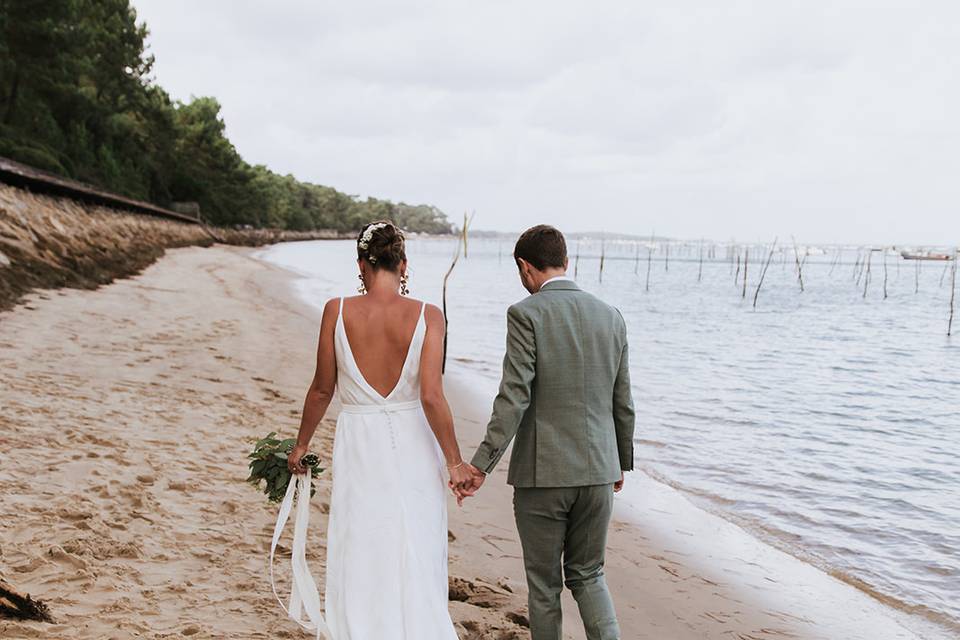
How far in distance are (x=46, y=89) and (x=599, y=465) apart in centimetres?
4962

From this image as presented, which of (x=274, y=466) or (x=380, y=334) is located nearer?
(x=380, y=334)

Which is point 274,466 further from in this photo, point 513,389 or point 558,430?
point 558,430

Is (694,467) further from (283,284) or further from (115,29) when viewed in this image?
(115,29)

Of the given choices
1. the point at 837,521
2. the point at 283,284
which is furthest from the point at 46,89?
the point at 837,521

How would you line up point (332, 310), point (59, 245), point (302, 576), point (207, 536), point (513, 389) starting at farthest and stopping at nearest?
point (59, 245), point (207, 536), point (302, 576), point (332, 310), point (513, 389)

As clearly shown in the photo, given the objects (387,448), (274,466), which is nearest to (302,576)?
(274,466)

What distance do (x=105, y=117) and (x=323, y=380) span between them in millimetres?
57746

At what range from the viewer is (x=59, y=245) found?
17062mm

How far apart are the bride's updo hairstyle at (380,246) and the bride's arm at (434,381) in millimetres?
270

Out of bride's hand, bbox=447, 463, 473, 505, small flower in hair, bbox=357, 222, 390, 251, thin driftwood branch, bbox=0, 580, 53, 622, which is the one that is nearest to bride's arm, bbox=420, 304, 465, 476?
bride's hand, bbox=447, 463, 473, 505

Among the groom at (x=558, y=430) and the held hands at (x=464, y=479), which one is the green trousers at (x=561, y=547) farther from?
the held hands at (x=464, y=479)

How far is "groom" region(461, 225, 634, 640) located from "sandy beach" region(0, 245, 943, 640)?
845 mm

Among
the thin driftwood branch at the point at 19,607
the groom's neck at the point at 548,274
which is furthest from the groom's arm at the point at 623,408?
the thin driftwood branch at the point at 19,607

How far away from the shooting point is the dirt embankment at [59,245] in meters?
13.9
